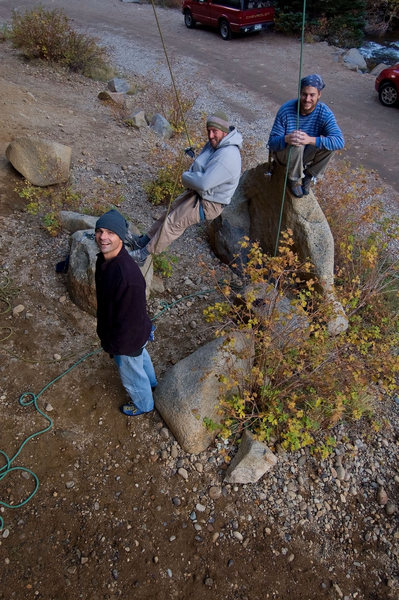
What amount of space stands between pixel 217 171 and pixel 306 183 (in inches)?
42.6

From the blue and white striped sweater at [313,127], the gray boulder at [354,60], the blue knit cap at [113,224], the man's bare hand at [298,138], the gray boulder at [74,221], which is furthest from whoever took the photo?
the gray boulder at [354,60]

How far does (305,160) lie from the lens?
429cm

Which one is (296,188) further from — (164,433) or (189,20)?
(189,20)

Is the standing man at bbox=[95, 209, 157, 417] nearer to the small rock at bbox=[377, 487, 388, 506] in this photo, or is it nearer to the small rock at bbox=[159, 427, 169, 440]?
the small rock at bbox=[159, 427, 169, 440]

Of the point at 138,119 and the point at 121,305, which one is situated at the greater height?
the point at 121,305

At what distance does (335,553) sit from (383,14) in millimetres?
20124

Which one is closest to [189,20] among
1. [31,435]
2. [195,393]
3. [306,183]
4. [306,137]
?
[306,183]

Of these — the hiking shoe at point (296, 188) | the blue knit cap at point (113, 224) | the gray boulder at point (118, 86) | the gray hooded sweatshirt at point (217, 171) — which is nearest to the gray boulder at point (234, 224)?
the hiking shoe at point (296, 188)

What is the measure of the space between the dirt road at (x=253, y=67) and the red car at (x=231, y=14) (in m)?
0.39

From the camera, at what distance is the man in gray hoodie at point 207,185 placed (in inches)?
150

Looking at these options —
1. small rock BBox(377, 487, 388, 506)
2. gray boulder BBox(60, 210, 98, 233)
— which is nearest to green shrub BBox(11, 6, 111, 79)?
gray boulder BBox(60, 210, 98, 233)

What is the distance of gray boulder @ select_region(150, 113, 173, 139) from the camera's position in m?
8.21

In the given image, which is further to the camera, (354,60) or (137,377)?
(354,60)

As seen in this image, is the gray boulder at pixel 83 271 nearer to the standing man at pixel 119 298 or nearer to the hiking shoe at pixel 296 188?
the standing man at pixel 119 298
